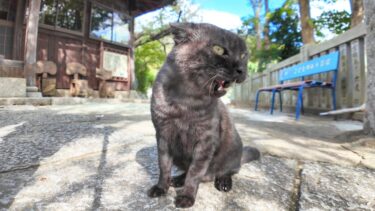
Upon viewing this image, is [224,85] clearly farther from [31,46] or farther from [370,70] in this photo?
[31,46]

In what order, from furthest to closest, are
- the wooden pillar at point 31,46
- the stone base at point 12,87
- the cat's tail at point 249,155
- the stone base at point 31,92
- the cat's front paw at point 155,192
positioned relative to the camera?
the wooden pillar at point 31,46 → the stone base at point 31,92 → the stone base at point 12,87 → the cat's tail at point 249,155 → the cat's front paw at point 155,192

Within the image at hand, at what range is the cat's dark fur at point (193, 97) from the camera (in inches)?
60.9

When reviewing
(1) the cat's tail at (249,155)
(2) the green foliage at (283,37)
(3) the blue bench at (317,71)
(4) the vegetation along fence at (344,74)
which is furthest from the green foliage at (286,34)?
(1) the cat's tail at (249,155)

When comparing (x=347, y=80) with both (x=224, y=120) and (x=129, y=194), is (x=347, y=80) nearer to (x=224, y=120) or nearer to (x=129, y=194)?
(x=224, y=120)

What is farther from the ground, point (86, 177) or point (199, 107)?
point (199, 107)

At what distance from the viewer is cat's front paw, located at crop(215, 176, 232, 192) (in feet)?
5.44

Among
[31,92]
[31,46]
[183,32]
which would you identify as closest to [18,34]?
[31,46]

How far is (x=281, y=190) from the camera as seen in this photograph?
5.52 feet

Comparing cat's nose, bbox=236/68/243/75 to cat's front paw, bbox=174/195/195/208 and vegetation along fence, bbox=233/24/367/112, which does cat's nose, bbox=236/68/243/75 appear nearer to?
cat's front paw, bbox=174/195/195/208

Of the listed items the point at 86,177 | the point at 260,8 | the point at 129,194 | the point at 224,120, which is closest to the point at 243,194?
the point at 224,120

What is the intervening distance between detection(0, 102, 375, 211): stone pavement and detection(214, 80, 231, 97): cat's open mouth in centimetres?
55

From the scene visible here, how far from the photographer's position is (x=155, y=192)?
5.04 ft

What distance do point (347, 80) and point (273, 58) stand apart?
744 centimetres

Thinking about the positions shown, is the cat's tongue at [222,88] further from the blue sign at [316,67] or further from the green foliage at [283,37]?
the green foliage at [283,37]
